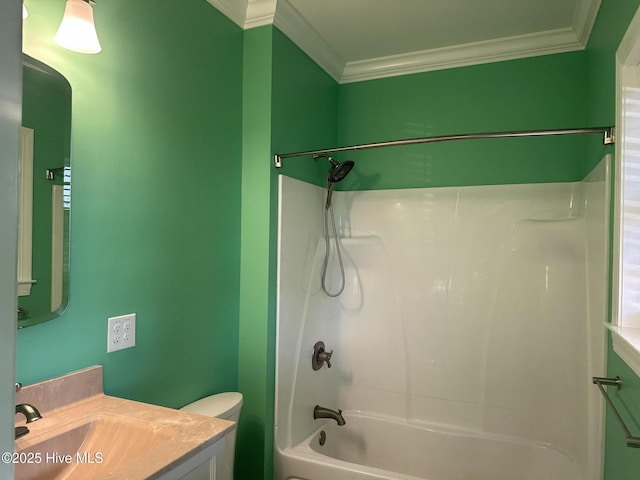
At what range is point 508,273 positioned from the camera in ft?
8.20

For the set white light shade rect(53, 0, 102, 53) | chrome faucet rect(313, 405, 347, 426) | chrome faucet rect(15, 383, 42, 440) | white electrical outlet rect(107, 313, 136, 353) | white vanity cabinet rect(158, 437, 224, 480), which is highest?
white light shade rect(53, 0, 102, 53)

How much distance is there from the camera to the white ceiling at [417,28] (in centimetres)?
215

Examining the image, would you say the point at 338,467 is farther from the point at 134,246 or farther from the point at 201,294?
the point at 134,246

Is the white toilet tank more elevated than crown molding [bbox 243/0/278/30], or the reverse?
crown molding [bbox 243/0/278/30]

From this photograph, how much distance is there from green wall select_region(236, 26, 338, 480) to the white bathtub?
20cm

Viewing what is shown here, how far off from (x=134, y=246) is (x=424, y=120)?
6.36 ft

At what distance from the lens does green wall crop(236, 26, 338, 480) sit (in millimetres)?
2139

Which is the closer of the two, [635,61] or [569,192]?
[635,61]

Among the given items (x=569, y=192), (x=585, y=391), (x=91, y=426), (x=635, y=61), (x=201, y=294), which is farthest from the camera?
(x=569, y=192)

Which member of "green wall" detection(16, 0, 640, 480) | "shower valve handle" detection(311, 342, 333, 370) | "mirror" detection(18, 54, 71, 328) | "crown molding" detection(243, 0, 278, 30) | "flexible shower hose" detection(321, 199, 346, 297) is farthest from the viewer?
"flexible shower hose" detection(321, 199, 346, 297)

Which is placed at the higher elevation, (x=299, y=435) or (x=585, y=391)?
(x=585, y=391)

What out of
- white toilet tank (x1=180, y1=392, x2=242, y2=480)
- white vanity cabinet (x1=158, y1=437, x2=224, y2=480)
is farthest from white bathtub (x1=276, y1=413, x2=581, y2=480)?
white vanity cabinet (x1=158, y1=437, x2=224, y2=480)

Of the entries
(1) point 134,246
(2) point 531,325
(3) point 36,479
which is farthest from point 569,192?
(3) point 36,479

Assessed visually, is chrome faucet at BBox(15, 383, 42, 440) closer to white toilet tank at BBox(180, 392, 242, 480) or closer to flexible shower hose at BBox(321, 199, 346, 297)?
white toilet tank at BBox(180, 392, 242, 480)
